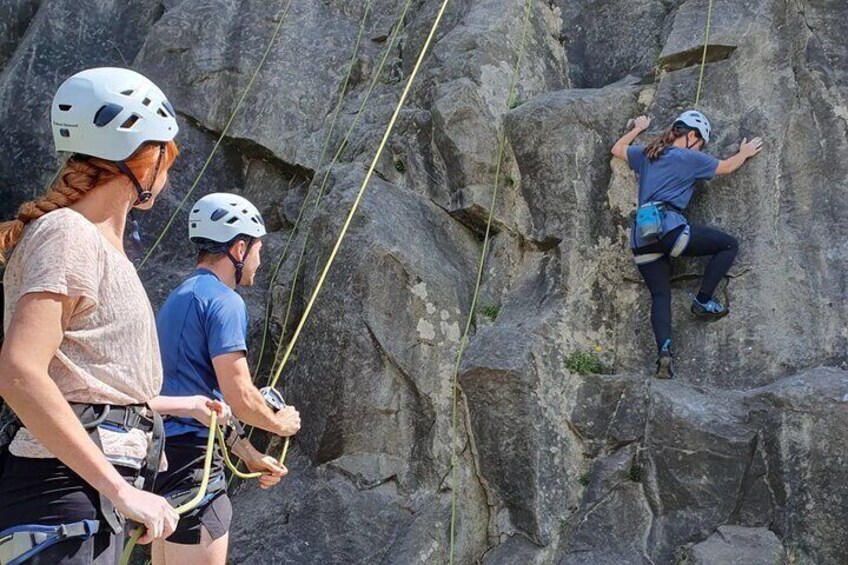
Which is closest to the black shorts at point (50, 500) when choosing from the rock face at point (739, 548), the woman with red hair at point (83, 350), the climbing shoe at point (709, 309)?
the woman with red hair at point (83, 350)

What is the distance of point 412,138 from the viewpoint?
8.41 m

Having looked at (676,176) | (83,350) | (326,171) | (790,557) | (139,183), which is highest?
(139,183)

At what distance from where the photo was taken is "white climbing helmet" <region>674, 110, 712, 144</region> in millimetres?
7010

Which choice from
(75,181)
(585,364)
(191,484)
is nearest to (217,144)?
(585,364)

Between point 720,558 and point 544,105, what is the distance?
3.93m

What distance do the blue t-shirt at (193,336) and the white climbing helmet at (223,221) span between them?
512 mm

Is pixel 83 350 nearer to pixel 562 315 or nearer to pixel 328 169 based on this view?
pixel 562 315

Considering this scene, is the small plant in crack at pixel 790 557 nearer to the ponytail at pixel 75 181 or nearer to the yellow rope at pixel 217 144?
the ponytail at pixel 75 181

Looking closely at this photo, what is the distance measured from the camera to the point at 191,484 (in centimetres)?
428

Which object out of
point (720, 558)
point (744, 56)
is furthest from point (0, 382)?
point (744, 56)

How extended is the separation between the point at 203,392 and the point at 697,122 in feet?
14.6

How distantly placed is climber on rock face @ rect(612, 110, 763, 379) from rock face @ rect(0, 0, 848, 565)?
0.19 metres

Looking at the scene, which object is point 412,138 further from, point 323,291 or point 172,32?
point 172,32

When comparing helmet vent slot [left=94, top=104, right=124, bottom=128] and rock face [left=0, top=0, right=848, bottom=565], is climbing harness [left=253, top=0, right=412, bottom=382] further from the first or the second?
helmet vent slot [left=94, top=104, right=124, bottom=128]
